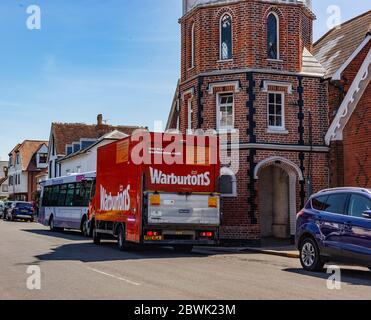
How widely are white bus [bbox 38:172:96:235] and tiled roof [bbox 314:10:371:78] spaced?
11482 millimetres

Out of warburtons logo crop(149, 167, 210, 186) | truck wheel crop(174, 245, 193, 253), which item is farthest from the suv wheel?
truck wheel crop(174, 245, 193, 253)

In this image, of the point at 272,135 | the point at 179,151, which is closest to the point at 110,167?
the point at 179,151

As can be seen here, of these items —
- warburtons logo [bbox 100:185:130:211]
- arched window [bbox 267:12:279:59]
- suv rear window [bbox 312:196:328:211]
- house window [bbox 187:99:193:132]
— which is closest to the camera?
suv rear window [bbox 312:196:328:211]

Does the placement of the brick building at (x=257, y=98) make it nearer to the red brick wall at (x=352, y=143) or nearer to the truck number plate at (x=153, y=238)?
the red brick wall at (x=352, y=143)

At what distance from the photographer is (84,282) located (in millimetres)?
10570

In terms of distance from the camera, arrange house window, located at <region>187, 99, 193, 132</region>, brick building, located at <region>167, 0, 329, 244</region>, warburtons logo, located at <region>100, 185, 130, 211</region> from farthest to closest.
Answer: house window, located at <region>187, 99, 193, 132</region> → brick building, located at <region>167, 0, 329, 244</region> → warburtons logo, located at <region>100, 185, 130, 211</region>

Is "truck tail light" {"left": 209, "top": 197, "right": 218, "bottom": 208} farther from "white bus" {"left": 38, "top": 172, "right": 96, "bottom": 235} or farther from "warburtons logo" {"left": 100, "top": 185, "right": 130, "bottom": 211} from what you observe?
"white bus" {"left": 38, "top": 172, "right": 96, "bottom": 235}

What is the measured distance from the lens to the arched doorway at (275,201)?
24175 mm

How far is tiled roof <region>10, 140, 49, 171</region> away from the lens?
78.8 metres
